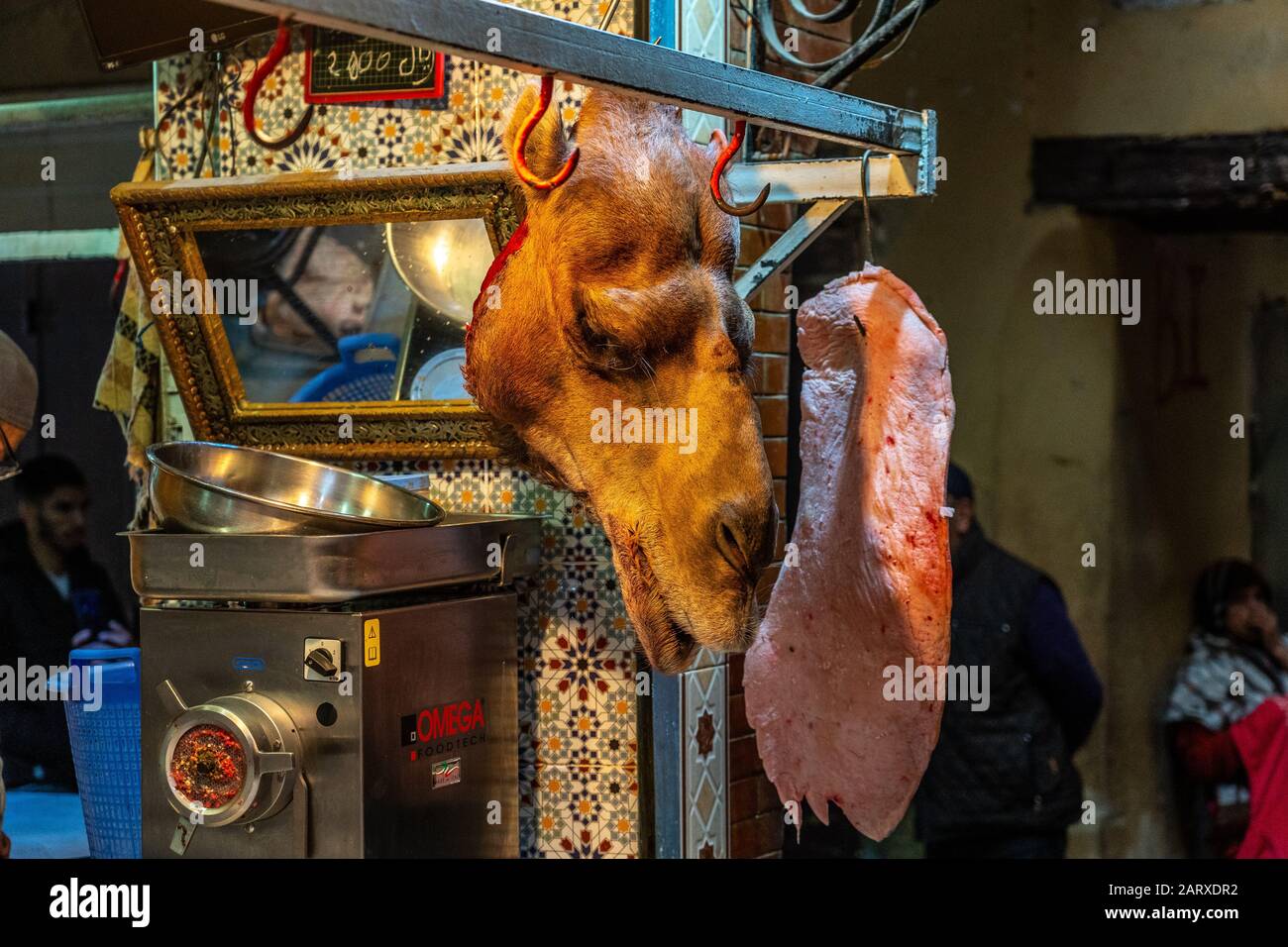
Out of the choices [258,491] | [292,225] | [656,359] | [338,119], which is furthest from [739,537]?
[338,119]

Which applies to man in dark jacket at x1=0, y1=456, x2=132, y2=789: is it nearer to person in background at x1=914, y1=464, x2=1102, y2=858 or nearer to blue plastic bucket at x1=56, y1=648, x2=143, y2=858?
blue plastic bucket at x1=56, y1=648, x2=143, y2=858

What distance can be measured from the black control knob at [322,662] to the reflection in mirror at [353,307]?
831mm

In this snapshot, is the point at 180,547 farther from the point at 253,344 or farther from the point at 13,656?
the point at 13,656

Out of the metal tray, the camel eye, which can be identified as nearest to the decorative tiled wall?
the metal tray

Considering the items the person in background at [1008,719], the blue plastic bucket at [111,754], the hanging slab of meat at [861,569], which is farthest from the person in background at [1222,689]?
the blue plastic bucket at [111,754]

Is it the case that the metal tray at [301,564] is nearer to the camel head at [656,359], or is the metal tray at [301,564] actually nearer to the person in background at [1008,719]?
the camel head at [656,359]

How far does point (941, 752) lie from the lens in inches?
159

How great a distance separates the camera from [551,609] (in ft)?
11.4

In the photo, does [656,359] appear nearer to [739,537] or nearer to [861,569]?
[739,537]

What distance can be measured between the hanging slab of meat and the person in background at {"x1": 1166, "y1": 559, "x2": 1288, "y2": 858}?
181 cm

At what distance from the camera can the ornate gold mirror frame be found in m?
3.35

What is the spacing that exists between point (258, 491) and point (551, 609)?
0.75m
